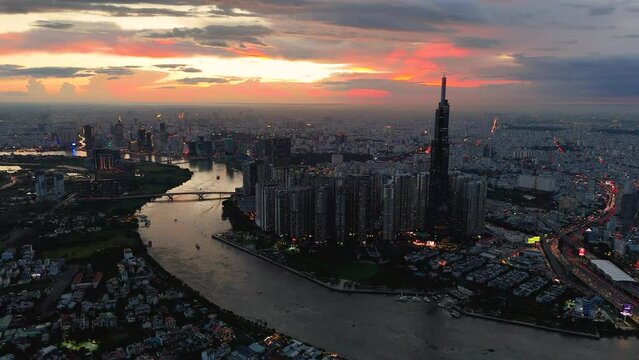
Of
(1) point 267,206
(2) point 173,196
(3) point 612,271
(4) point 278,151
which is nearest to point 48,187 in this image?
(2) point 173,196

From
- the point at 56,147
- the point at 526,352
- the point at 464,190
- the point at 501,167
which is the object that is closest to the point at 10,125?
the point at 56,147

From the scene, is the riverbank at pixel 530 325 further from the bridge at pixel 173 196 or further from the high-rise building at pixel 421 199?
the bridge at pixel 173 196

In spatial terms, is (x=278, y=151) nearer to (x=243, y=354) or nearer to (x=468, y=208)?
(x=468, y=208)

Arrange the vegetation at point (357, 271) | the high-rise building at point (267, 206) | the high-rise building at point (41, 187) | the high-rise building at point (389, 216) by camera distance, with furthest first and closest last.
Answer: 1. the high-rise building at point (41, 187)
2. the high-rise building at point (267, 206)
3. the high-rise building at point (389, 216)
4. the vegetation at point (357, 271)

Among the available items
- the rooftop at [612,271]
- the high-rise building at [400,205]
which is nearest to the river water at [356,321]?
the rooftop at [612,271]

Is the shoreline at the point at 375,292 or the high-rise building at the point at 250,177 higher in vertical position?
the high-rise building at the point at 250,177

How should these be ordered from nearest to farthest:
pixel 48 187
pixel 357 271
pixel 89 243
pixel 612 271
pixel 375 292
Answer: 1. pixel 375 292
2. pixel 612 271
3. pixel 357 271
4. pixel 89 243
5. pixel 48 187

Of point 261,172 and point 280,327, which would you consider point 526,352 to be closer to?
point 280,327
